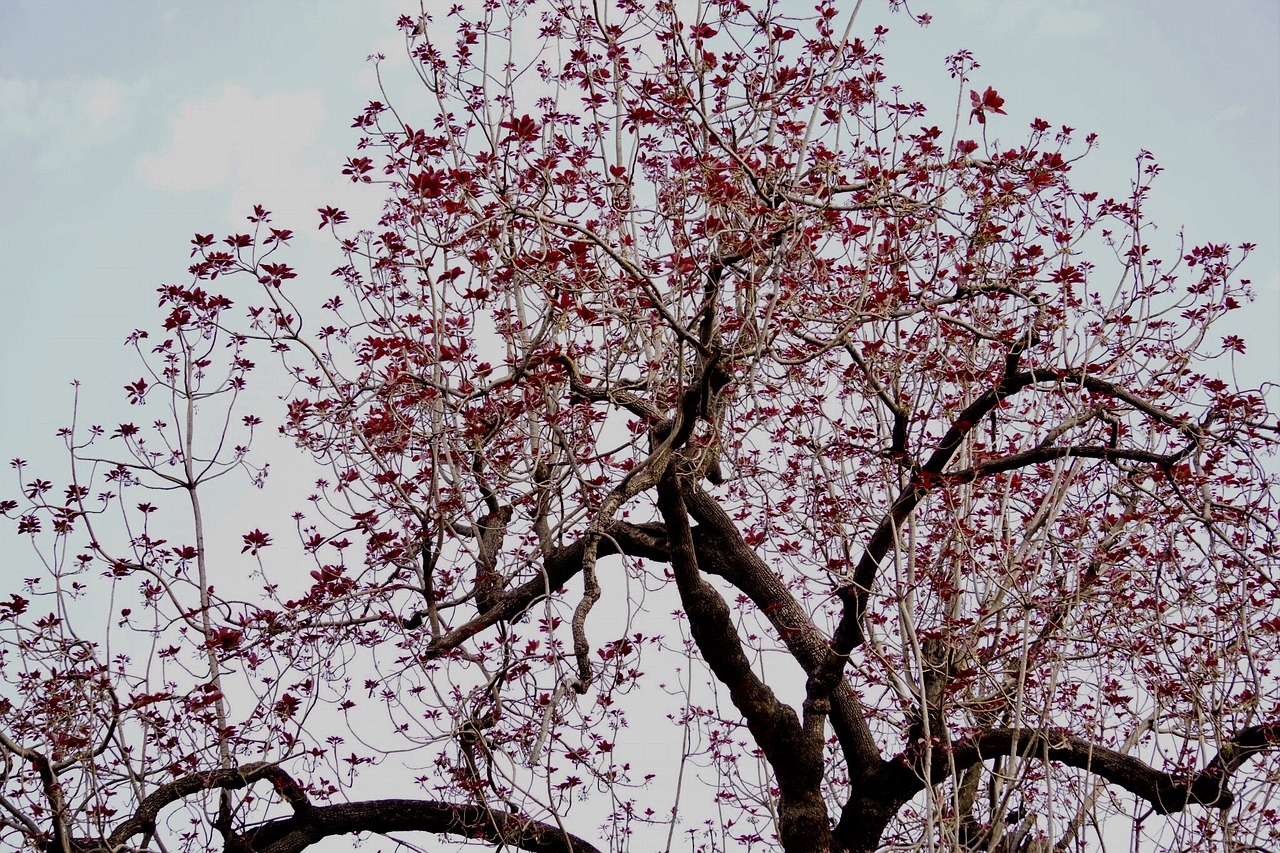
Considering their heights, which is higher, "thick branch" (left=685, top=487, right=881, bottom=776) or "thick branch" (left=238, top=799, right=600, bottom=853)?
"thick branch" (left=685, top=487, right=881, bottom=776)

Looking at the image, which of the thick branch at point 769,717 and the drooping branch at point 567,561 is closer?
the drooping branch at point 567,561

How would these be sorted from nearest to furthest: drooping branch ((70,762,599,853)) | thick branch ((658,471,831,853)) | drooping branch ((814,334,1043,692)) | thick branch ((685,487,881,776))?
drooping branch ((814,334,1043,692)) < drooping branch ((70,762,599,853)) < thick branch ((658,471,831,853)) < thick branch ((685,487,881,776))

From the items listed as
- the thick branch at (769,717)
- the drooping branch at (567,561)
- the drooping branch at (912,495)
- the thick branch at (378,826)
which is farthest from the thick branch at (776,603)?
the thick branch at (378,826)

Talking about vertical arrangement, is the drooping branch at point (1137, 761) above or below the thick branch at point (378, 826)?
below

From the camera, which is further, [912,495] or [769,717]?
[769,717]

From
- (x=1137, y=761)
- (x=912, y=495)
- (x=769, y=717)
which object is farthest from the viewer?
(x=769, y=717)

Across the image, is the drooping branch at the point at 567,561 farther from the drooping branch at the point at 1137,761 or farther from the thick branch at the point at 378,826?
the drooping branch at the point at 1137,761

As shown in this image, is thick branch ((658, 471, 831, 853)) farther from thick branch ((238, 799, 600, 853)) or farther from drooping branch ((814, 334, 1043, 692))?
thick branch ((238, 799, 600, 853))

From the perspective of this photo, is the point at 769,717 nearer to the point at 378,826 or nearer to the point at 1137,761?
the point at 1137,761

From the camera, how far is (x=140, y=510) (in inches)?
185

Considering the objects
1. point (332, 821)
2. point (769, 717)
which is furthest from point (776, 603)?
point (332, 821)

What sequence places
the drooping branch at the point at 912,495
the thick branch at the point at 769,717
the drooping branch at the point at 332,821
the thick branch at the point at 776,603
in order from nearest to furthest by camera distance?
the drooping branch at the point at 912,495 → the drooping branch at the point at 332,821 → the thick branch at the point at 769,717 → the thick branch at the point at 776,603

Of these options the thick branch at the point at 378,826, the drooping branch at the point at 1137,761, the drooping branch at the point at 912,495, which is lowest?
the drooping branch at the point at 1137,761

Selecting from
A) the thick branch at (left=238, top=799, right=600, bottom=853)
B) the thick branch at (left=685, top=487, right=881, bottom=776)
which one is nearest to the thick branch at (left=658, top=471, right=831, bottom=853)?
the thick branch at (left=685, top=487, right=881, bottom=776)
